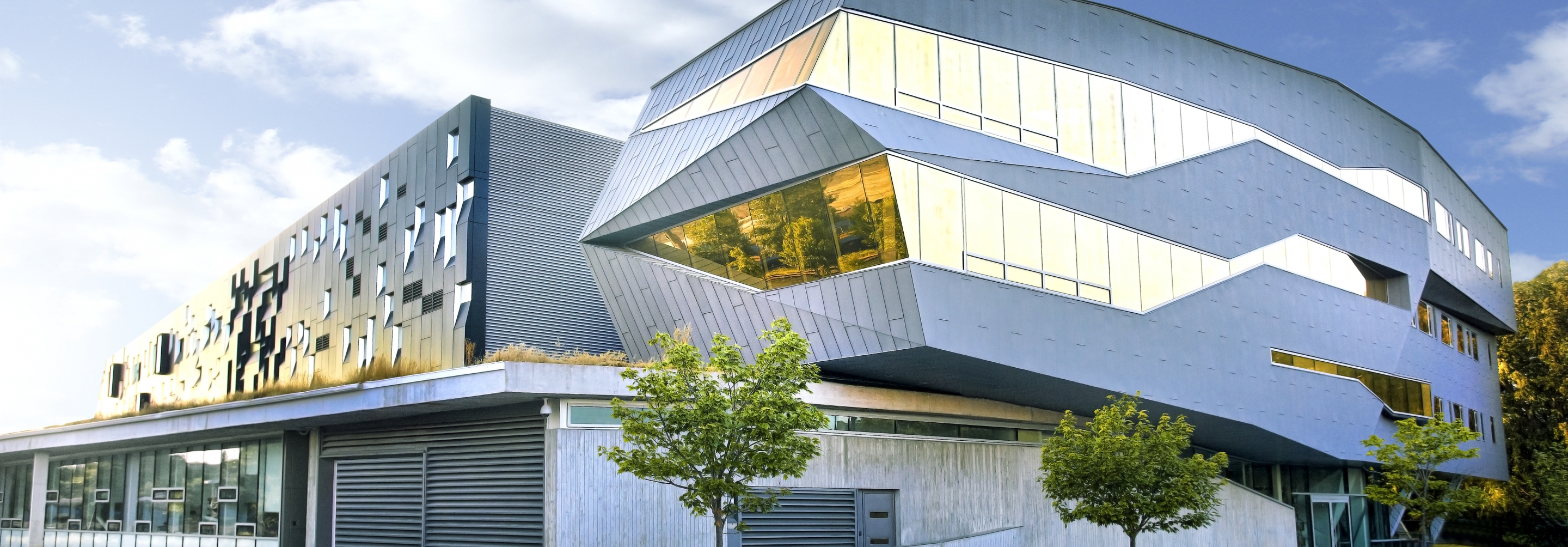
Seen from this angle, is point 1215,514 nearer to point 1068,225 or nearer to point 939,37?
point 1068,225

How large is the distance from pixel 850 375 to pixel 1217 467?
7.60 meters

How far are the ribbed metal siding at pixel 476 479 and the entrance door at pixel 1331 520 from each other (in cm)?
2601

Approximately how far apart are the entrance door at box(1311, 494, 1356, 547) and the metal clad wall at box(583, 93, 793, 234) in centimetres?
2279

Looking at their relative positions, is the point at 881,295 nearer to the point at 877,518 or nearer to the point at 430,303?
the point at 877,518

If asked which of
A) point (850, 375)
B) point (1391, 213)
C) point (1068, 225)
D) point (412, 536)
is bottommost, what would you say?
point (412, 536)

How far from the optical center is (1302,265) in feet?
101

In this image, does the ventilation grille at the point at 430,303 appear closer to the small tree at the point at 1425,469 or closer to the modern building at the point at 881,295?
the modern building at the point at 881,295

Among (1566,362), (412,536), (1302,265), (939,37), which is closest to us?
(412,536)

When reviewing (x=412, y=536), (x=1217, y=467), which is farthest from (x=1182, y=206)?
(x=412, y=536)

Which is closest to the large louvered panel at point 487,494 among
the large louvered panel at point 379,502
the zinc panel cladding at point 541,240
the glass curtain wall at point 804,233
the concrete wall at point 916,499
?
the large louvered panel at point 379,502

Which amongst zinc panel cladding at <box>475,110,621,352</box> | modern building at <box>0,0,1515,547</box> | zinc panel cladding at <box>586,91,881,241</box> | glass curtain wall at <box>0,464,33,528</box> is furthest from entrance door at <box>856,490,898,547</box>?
glass curtain wall at <box>0,464,33,528</box>

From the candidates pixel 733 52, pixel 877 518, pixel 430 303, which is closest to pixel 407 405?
pixel 877 518

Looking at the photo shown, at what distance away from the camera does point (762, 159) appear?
77.0 feet

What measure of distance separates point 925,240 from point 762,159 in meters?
3.89
